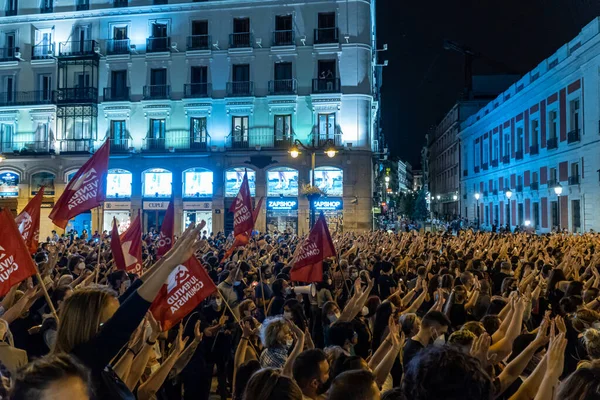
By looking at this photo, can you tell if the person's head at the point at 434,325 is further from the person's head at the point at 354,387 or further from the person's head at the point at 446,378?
the person's head at the point at 446,378

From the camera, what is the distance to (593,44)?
3027cm

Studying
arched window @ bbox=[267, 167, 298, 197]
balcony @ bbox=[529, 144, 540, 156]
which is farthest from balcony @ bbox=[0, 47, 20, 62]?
balcony @ bbox=[529, 144, 540, 156]

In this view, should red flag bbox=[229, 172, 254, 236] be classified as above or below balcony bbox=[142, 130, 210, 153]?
below

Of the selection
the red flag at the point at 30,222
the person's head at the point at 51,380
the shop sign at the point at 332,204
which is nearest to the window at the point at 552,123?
the shop sign at the point at 332,204

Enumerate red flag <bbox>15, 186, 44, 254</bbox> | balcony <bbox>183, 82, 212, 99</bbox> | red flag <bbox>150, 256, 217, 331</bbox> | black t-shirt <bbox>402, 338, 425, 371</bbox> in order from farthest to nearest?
1. balcony <bbox>183, 82, 212, 99</bbox>
2. red flag <bbox>15, 186, 44, 254</bbox>
3. red flag <bbox>150, 256, 217, 331</bbox>
4. black t-shirt <bbox>402, 338, 425, 371</bbox>

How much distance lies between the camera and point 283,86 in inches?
1469

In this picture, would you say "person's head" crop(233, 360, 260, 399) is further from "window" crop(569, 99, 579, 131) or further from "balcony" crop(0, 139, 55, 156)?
"balcony" crop(0, 139, 55, 156)

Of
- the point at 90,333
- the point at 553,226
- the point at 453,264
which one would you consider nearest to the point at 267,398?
the point at 90,333

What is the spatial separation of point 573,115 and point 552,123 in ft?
11.7

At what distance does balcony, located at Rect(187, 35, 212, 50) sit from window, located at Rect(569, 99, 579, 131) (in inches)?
926

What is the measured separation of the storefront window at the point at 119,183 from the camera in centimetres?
3897

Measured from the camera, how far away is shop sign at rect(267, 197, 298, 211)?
37094mm

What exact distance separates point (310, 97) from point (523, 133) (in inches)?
728

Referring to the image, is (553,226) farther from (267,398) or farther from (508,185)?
(267,398)
